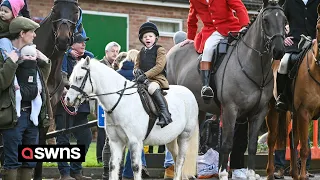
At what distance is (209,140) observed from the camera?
14.4 metres

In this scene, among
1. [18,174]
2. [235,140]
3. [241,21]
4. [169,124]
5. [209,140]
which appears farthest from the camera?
[209,140]

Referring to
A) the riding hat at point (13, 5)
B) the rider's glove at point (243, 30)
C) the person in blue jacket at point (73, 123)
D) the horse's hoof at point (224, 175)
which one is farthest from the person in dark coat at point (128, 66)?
the riding hat at point (13, 5)

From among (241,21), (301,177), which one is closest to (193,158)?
(301,177)

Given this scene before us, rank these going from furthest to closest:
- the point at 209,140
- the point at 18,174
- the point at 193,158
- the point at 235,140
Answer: the point at 209,140 < the point at 235,140 < the point at 193,158 < the point at 18,174

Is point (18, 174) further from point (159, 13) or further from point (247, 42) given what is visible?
point (159, 13)

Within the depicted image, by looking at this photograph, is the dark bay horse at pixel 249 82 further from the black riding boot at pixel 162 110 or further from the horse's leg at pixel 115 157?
the horse's leg at pixel 115 157

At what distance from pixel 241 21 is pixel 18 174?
4.96 metres

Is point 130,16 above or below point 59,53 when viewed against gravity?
above

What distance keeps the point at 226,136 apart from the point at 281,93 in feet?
4.83

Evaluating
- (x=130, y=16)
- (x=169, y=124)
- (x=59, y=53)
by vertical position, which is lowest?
(x=169, y=124)

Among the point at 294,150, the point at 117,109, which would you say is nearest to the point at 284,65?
the point at 294,150

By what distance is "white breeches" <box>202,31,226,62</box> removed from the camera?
11.7 meters

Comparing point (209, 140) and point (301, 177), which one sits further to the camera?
point (209, 140)

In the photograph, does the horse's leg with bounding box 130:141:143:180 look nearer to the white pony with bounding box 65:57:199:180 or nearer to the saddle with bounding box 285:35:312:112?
the white pony with bounding box 65:57:199:180
